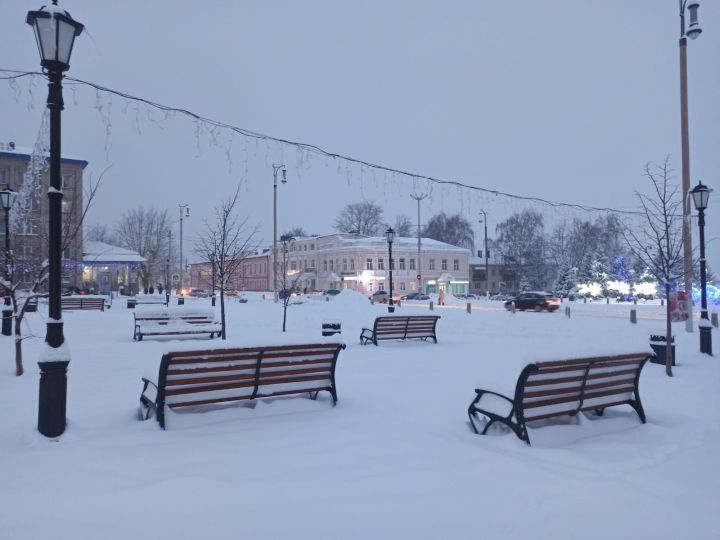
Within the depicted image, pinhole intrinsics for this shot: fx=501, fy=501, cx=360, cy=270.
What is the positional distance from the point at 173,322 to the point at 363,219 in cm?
6861

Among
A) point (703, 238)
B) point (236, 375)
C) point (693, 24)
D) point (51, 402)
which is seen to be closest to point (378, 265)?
point (693, 24)

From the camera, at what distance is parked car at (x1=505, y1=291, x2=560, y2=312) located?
34000 millimetres

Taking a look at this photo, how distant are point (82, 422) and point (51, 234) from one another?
2.13m

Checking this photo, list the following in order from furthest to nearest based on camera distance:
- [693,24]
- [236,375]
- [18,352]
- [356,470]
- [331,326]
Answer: [693,24] < [331,326] < [18,352] < [236,375] < [356,470]

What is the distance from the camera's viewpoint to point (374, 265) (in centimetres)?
6556

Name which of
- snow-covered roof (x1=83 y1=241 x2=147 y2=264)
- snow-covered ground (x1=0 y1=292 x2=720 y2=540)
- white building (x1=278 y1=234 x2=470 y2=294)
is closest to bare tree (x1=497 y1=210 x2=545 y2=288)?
white building (x1=278 y1=234 x2=470 y2=294)

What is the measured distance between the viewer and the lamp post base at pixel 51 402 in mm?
4996

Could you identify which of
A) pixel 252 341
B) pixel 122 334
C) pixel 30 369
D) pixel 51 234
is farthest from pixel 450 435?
pixel 122 334

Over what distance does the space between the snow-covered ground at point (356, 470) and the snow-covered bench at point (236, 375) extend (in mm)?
181

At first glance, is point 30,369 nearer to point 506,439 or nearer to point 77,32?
point 77,32

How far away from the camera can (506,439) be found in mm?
5203

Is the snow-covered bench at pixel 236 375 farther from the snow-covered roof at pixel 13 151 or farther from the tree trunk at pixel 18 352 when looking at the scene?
the snow-covered roof at pixel 13 151

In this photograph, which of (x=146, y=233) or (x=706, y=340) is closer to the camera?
(x=706, y=340)

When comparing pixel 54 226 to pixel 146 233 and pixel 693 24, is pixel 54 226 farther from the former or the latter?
pixel 146 233
